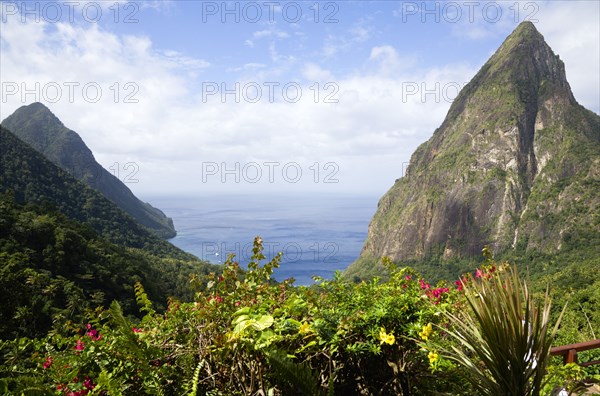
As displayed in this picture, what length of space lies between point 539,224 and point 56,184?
102 meters

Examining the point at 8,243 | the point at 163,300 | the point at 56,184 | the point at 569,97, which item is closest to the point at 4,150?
the point at 56,184

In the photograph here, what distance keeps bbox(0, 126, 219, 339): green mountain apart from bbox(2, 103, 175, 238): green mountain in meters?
56.5

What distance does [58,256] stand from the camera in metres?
30.9

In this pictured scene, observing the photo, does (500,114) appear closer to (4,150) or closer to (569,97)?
(569,97)

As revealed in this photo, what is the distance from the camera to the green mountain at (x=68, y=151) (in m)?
123

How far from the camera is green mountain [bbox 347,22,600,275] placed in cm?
8838

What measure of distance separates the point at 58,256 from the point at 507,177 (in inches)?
4156

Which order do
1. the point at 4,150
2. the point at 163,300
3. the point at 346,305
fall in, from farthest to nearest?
the point at 4,150
the point at 163,300
the point at 346,305

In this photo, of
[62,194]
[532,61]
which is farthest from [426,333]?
[532,61]

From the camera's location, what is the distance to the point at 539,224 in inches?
3516

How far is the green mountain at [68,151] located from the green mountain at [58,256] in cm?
5650

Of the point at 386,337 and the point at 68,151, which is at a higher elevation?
the point at 68,151

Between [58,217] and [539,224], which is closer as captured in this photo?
[58,217]

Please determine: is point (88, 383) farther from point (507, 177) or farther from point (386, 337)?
point (507, 177)
